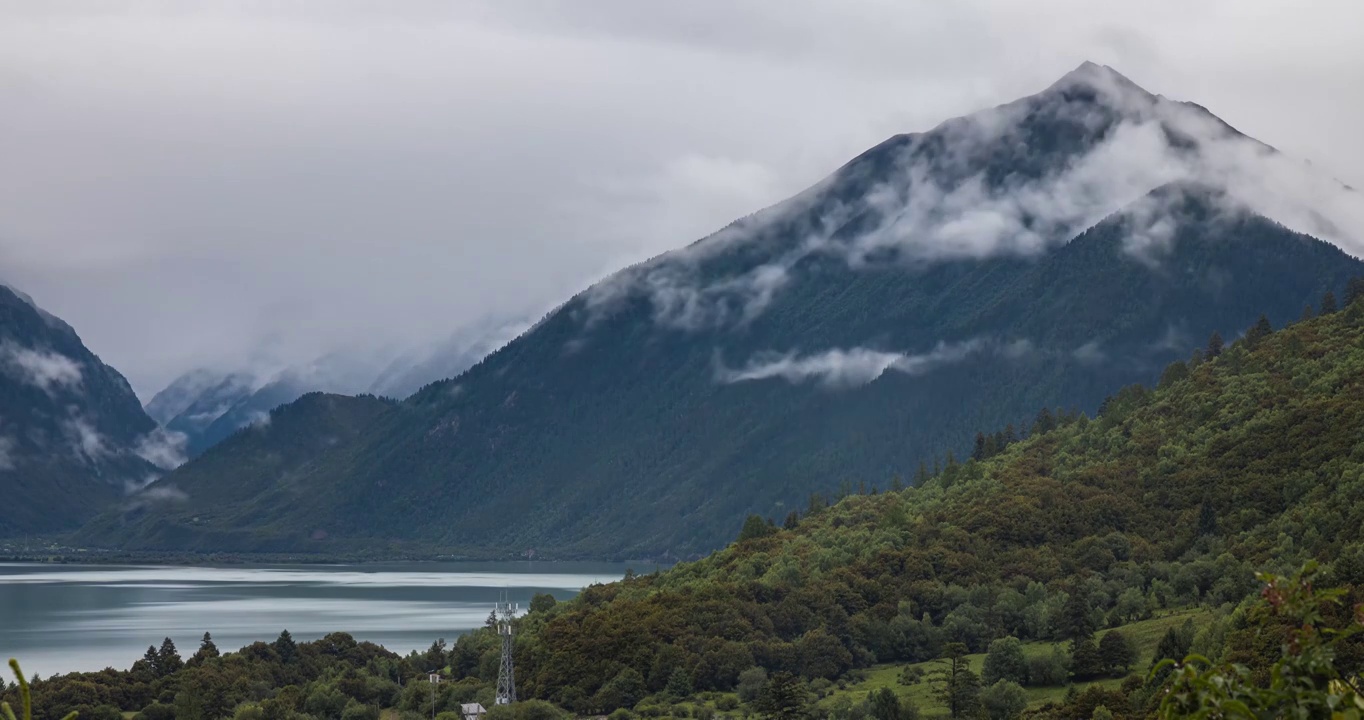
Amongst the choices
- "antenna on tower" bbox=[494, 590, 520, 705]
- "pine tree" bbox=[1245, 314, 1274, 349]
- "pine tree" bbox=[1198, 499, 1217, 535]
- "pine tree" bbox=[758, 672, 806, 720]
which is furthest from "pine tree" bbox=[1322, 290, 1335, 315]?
"antenna on tower" bbox=[494, 590, 520, 705]

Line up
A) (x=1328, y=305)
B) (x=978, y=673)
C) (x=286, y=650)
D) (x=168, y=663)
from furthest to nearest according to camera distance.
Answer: (x=1328, y=305) < (x=286, y=650) < (x=168, y=663) < (x=978, y=673)

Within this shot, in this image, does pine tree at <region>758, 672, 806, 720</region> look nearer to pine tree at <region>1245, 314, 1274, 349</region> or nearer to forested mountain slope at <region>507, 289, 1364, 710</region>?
forested mountain slope at <region>507, 289, 1364, 710</region>

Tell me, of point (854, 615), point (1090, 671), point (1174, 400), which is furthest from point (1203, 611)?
point (1174, 400)

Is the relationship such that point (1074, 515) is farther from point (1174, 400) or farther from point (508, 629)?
point (508, 629)

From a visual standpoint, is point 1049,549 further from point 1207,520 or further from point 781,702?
point 781,702

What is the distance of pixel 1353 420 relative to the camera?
127062mm

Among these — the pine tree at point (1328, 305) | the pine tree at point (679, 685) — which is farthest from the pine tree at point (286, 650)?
the pine tree at point (1328, 305)

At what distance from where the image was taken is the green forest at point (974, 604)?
99.9 metres

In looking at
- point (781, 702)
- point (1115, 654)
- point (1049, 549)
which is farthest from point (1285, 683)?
point (1049, 549)

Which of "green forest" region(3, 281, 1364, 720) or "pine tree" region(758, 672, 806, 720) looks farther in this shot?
"green forest" region(3, 281, 1364, 720)

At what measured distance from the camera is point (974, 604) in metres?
126

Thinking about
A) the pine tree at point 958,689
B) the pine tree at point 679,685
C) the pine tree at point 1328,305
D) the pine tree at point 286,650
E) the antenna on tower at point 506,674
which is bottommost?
the pine tree at point 958,689

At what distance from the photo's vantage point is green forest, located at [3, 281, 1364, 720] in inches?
3935

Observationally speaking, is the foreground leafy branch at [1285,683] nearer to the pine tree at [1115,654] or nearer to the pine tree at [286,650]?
the pine tree at [1115,654]
